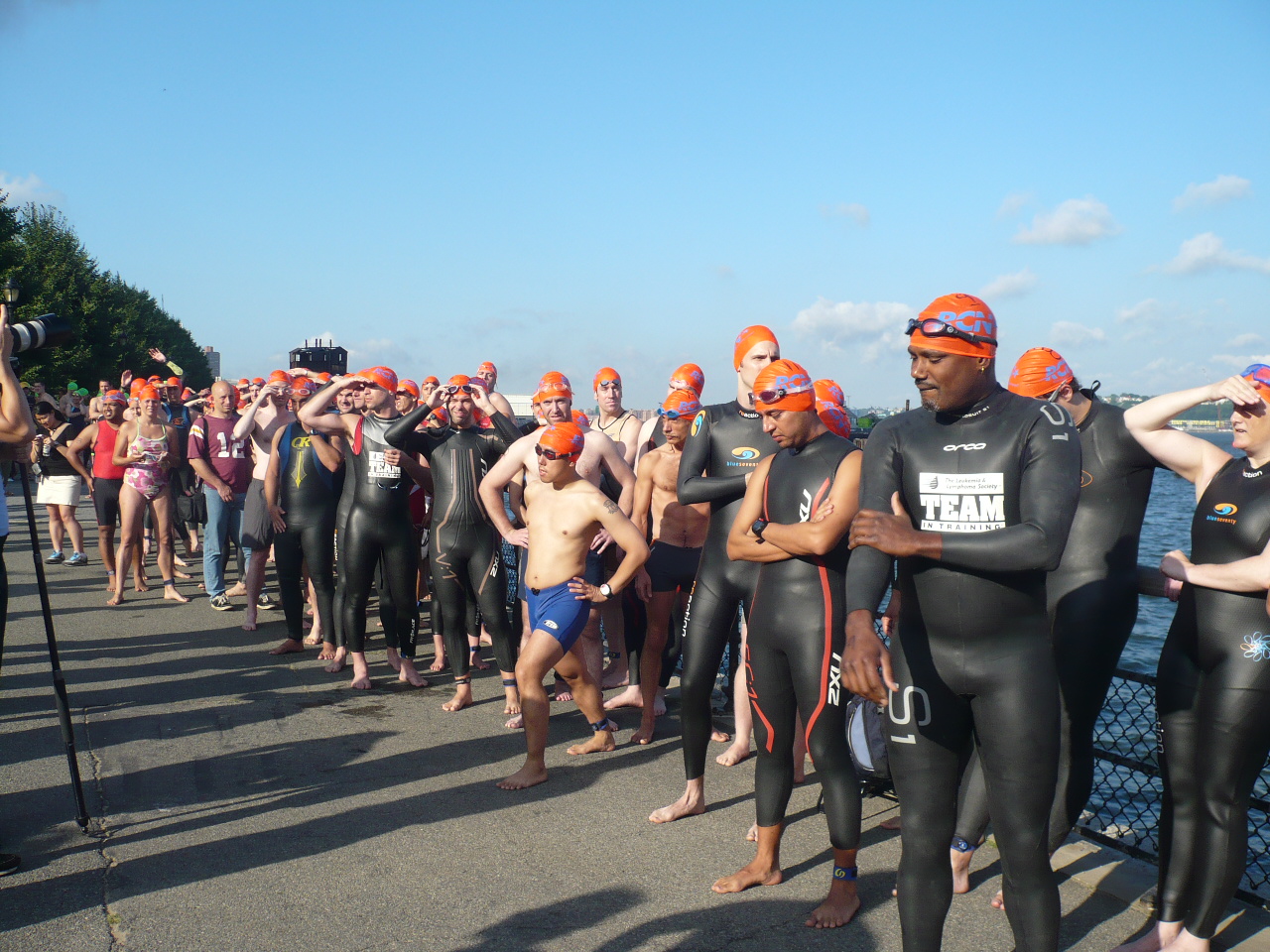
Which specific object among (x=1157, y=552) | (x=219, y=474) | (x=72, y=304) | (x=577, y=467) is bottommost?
(x=1157, y=552)

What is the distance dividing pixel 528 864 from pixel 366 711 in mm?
2823

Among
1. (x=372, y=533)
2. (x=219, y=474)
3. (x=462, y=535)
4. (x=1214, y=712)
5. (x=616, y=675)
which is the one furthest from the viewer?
(x=219, y=474)

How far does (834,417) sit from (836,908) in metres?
2.31

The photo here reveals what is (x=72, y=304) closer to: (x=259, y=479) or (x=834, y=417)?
(x=259, y=479)

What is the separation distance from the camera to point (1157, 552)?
3912 cm

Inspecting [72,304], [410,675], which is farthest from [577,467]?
[72,304]

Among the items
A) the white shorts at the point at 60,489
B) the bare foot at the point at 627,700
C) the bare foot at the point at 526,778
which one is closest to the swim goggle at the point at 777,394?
the bare foot at the point at 526,778

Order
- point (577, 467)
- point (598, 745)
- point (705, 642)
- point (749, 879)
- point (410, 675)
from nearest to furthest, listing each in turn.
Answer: point (749, 879), point (705, 642), point (598, 745), point (577, 467), point (410, 675)

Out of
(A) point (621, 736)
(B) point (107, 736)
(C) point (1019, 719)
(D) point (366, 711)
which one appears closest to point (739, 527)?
(C) point (1019, 719)

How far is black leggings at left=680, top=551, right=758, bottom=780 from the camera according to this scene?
16.3 ft

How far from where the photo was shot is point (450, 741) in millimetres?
6215

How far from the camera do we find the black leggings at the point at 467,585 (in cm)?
684

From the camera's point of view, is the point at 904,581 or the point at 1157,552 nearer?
the point at 904,581

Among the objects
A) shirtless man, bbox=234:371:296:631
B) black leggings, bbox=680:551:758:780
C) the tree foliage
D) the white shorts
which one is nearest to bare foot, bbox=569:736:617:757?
black leggings, bbox=680:551:758:780
